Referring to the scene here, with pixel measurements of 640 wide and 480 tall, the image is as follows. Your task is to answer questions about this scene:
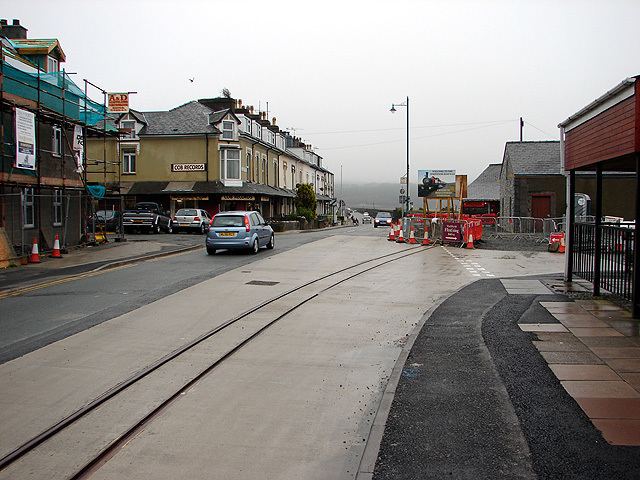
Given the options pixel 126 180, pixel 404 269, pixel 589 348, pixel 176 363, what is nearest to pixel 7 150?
pixel 404 269

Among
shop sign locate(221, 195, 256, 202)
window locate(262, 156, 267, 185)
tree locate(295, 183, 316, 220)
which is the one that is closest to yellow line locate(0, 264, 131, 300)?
shop sign locate(221, 195, 256, 202)

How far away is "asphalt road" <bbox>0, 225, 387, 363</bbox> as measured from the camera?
8.63m

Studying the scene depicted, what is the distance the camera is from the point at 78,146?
23.6 meters

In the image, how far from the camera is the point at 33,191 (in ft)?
68.2

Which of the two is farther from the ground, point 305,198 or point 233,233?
point 305,198

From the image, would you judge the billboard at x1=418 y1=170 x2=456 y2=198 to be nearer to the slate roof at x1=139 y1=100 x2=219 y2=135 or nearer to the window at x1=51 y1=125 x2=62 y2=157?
the slate roof at x1=139 y1=100 x2=219 y2=135

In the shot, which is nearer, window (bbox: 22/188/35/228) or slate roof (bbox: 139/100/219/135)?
window (bbox: 22/188/35/228)

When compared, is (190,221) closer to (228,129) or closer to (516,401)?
(228,129)

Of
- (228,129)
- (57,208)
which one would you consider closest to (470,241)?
(57,208)

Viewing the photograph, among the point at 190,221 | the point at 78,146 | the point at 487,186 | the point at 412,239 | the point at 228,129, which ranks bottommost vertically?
the point at 412,239

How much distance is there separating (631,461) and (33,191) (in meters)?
20.6

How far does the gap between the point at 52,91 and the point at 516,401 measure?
20.6 meters

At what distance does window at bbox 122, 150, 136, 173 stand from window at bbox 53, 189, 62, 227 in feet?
72.8

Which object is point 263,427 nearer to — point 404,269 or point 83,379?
point 83,379
